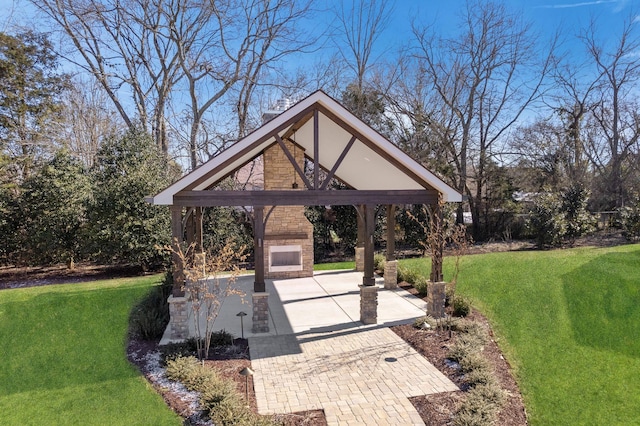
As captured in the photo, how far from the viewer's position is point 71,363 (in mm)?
7297

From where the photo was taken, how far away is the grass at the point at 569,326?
19.8ft

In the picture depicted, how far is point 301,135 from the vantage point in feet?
38.3

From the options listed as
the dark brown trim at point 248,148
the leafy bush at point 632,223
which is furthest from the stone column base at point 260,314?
the leafy bush at point 632,223

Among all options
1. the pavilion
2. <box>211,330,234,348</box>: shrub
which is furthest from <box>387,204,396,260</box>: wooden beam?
<box>211,330,234,348</box>: shrub

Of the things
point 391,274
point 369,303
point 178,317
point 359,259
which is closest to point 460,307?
point 369,303

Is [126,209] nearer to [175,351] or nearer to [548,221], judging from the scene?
[175,351]

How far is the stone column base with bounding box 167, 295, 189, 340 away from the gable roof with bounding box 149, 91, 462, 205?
2037mm

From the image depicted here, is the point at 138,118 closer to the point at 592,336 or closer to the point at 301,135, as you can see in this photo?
the point at 301,135

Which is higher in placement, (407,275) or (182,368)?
(407,275)

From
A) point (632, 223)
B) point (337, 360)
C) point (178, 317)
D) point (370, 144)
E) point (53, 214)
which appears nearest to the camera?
point (337, 360)

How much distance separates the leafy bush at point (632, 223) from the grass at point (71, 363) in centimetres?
1964

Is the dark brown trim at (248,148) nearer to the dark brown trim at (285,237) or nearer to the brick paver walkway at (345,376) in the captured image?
the brick paver walkway at (345,376)

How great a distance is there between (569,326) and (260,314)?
6.84 meters

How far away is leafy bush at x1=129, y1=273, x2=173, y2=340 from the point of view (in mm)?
8273
